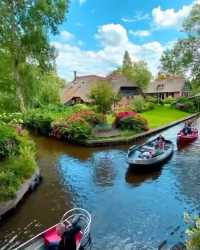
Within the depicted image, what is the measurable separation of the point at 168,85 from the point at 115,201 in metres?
63.6

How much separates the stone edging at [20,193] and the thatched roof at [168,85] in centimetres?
6065

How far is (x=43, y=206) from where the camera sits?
509 inches

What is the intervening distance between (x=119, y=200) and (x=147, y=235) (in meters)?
3.25

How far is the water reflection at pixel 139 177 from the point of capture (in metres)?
16.0

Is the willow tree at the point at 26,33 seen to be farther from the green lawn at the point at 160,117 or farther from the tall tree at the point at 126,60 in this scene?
the tall tree at the point at 126,60

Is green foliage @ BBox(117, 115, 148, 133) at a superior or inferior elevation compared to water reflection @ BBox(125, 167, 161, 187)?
superior

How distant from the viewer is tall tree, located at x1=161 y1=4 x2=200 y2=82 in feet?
140

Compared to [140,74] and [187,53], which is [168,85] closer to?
[140,74]

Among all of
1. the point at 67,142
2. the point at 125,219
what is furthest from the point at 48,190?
the point at 67,142

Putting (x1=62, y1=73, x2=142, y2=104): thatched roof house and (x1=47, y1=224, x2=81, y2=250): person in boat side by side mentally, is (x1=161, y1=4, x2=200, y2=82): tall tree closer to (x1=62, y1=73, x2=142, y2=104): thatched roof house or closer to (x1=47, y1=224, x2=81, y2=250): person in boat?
(x1=62, y1=73, x2=142, y2=104): thatched roof house

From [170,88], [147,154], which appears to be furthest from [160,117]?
[170,88]

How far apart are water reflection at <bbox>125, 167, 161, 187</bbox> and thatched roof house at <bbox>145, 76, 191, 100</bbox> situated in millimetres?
56475

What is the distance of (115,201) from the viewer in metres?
13.3

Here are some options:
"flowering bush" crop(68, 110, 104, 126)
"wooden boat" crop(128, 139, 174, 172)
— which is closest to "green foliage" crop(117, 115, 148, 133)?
"flowering bush" crop(68, 110, 104, 126)
